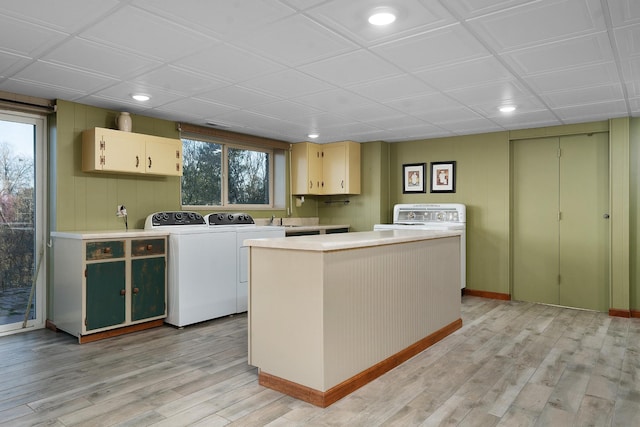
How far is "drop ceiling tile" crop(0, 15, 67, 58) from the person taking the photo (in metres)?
2.40

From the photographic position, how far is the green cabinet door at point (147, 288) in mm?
4008

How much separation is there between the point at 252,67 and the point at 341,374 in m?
2.20

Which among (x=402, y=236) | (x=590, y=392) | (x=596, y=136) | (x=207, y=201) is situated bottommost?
(x=590, y=392)

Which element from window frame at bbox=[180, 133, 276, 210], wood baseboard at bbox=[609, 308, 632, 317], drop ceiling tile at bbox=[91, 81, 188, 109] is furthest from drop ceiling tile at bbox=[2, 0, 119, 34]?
wood baseboard at bbox=[609, 308, 632, 317]

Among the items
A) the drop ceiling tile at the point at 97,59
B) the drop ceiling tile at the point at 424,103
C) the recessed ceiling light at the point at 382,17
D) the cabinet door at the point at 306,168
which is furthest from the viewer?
the cabinet door at the point at 306,168

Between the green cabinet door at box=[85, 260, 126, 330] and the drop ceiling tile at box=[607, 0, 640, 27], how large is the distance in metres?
4.04

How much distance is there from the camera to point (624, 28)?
240 centimetres

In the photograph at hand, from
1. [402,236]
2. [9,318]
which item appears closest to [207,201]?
[9,318]

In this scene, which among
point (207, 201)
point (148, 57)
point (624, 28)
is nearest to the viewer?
point (624, 28)

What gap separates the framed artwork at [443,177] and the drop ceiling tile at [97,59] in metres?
4.21

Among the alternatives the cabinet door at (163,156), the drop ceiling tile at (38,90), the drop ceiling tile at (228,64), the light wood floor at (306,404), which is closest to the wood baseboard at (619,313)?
the light wood floor at (306,404)

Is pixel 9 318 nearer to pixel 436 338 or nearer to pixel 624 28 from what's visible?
pixel 436 338

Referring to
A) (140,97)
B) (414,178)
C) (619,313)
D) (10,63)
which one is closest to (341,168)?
(414,178)

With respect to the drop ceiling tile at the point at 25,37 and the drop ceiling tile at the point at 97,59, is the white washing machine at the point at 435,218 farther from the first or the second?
the drop ceiling tile at the point at 25,37
